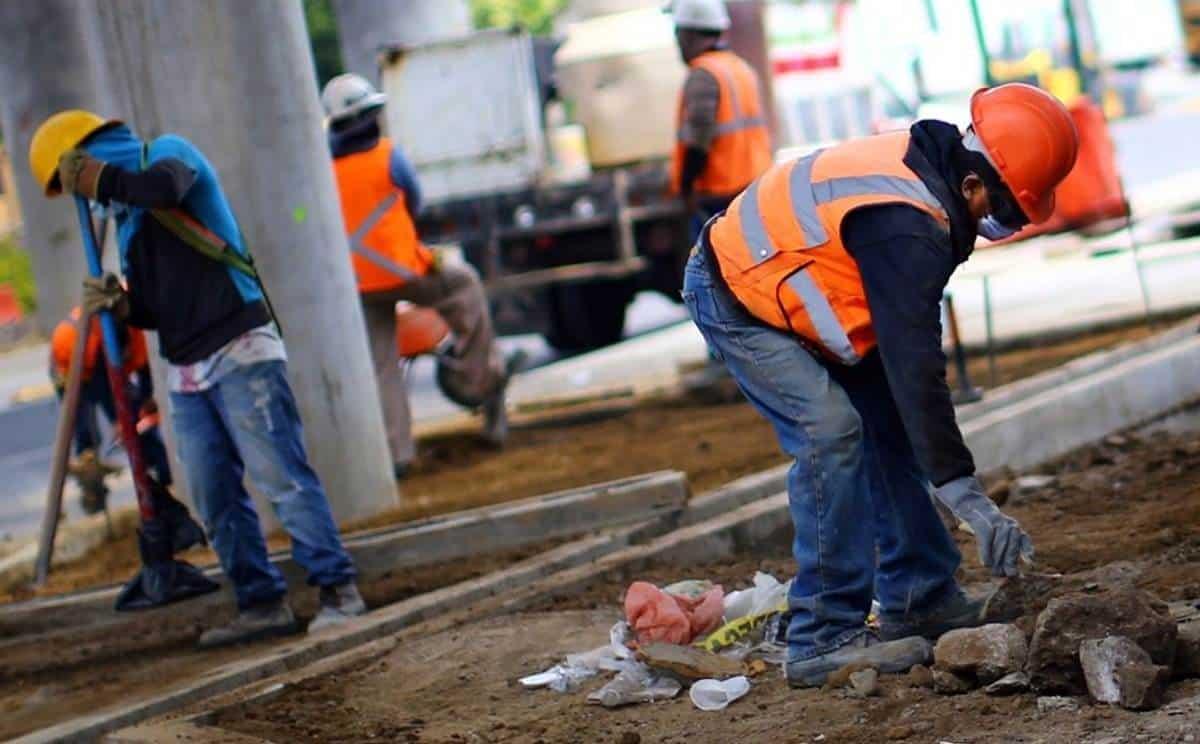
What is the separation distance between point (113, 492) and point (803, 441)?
8585 millimetres

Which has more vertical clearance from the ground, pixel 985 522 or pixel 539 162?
pixel 539 162

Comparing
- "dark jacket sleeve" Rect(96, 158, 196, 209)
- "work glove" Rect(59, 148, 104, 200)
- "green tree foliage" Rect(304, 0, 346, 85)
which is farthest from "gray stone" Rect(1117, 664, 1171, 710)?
"green tree foliage" Rect(304, 0, 346, 85)

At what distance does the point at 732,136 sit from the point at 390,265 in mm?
2084

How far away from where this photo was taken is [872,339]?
18.1 ft

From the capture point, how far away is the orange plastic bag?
6.30 meters

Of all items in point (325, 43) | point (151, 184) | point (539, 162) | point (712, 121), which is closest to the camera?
point (151, 184)

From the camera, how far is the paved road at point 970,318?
1365cm

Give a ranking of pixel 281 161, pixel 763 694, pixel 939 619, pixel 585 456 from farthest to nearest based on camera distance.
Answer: pixel 585 456, pixel 281 161, pixel 939 619, pixel 763 694

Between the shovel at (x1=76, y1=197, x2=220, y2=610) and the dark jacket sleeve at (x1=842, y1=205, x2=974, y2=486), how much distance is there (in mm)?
3484

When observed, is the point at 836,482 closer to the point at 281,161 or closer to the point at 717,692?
the point at 717,692

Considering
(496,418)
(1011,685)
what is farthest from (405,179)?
(1011,685)

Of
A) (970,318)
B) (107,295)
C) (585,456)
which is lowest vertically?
(970,318)

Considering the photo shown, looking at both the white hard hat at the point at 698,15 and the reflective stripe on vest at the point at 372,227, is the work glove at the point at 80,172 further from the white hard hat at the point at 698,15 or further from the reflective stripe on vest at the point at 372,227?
the white hard hat at the point at 698,15

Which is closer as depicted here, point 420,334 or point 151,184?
point 151,184
